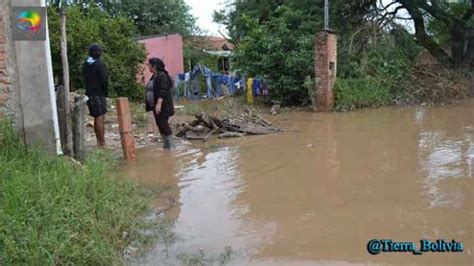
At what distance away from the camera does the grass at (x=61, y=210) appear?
3.62 metres

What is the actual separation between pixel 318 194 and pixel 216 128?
481cm

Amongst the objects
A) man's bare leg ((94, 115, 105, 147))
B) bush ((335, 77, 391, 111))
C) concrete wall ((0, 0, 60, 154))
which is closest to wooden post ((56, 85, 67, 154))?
concrete wall ((0, 0, 60, 154))

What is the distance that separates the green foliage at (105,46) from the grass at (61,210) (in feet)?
37.3

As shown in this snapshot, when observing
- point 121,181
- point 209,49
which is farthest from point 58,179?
point 209,49

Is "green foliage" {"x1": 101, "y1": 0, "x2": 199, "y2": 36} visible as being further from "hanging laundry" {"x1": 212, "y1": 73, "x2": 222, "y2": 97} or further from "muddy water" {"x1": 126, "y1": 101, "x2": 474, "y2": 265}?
"muddy water" {"x1": 126, "y1": 101, "x2": 474, "y2": 265}

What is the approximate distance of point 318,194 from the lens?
5.82 meters

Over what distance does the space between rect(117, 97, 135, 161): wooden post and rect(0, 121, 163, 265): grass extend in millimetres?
1818

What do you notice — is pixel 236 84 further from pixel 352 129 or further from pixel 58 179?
pixel 58 179

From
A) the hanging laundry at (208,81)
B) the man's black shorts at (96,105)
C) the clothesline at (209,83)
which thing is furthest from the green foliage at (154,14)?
the man's black shorts at (96,105)

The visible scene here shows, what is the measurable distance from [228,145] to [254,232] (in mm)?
4738

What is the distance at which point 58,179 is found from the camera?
4855 millimetres

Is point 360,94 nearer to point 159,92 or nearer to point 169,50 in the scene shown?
point 159,92

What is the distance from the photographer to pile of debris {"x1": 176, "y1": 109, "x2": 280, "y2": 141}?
10125 millimetres

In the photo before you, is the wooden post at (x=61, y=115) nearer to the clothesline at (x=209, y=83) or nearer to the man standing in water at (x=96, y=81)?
the man standing in water at (x=96, y=81)
